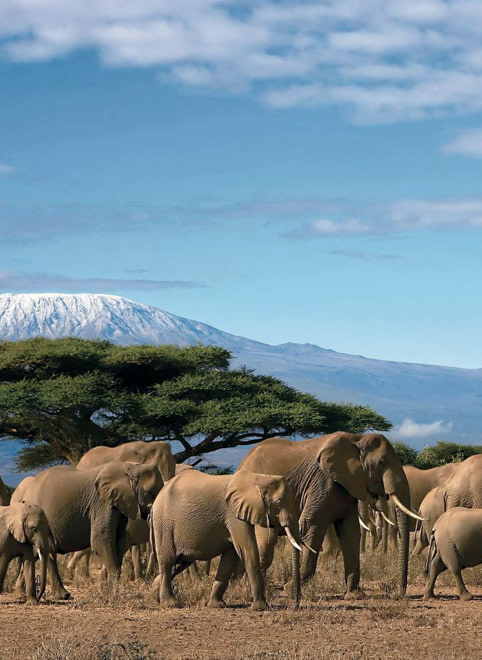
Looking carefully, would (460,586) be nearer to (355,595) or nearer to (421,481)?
(355,595)

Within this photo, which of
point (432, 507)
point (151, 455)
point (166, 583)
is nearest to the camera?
point (166, 583)

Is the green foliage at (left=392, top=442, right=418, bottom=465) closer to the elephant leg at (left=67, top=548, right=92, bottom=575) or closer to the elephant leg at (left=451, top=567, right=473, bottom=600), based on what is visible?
the elephant leg at (left=67, top=548, right=92, bottom=575)

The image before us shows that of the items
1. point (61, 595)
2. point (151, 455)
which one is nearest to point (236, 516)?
point (61, 595)

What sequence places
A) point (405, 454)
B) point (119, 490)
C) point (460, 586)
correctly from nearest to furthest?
point (460, 586)
point (119, 490)
point (405, 454)

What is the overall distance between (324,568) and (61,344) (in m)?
23.3

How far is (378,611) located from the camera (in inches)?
560

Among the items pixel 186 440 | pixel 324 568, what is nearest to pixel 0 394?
pixel 186 440

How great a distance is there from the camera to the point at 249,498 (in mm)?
14195

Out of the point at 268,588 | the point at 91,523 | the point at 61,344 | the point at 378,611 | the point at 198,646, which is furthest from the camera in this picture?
the point at 61,344

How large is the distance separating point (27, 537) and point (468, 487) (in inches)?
277

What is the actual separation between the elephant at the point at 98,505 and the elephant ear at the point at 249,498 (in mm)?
2513

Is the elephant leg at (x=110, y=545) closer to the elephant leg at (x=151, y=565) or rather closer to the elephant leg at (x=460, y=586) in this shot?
the elephant leg at (x=151, y=565)

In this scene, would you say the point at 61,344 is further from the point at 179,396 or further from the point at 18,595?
the point at 18,595

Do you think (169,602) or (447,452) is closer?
(169,602)
